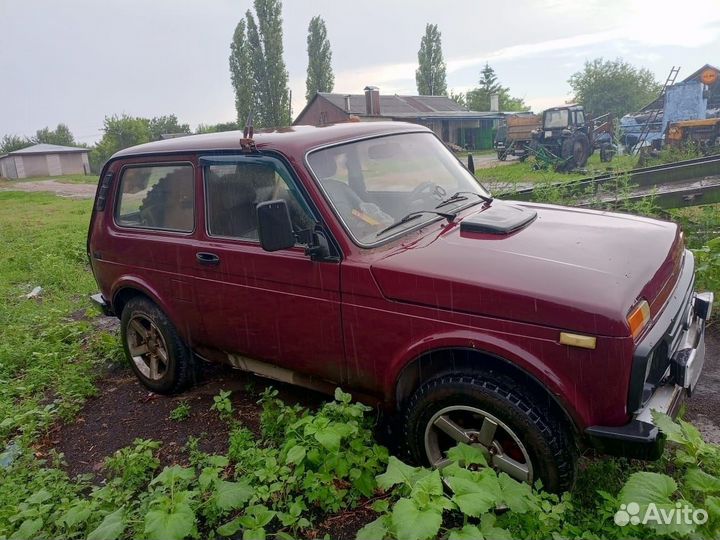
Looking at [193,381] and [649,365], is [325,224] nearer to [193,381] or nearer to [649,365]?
[649,365]

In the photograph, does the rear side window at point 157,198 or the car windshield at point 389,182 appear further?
the rear side window at point 157,198

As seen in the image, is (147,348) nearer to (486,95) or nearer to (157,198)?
(157,198)

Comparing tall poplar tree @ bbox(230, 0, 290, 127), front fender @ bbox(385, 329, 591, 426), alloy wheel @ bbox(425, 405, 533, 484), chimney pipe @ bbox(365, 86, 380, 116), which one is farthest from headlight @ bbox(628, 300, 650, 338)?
tall poplar tree @ bbox(230, 0, 290, 127)

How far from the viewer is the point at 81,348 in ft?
19.2

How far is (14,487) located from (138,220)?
6.76ft

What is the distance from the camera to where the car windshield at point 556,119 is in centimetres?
2148

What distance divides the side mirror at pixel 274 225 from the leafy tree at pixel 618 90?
51.3 metres

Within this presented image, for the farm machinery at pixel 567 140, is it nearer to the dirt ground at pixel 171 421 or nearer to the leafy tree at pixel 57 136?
the dirt ground at pixel 171 421

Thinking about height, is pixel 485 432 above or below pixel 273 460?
above

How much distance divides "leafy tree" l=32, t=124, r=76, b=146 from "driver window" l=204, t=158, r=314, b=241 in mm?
80425

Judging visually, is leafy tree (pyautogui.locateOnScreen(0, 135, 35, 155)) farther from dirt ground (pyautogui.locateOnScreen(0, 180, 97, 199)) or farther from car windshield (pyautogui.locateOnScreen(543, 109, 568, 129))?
car windshield (pyautogui.locateOnScreen(543, 109, 568, 129))

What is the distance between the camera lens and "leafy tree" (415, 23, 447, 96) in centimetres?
5697

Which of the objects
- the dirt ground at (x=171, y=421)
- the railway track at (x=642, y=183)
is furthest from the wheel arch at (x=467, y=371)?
the railway track at (x=642, y=183)

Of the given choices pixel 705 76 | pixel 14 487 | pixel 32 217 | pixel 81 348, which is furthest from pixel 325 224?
pixel 705 76
